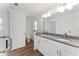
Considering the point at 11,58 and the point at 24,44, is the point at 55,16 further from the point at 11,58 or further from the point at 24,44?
the point at 11,58

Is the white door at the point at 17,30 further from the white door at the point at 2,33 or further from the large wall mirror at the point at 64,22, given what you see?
the large wall mirror at the point at 64,22

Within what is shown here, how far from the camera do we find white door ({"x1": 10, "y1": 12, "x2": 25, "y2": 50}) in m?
1.71

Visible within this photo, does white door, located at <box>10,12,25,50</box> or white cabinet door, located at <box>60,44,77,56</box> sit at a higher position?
white door, located at <box>10,12,25,50</box>

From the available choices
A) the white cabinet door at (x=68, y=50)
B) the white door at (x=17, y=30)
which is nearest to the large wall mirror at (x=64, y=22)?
the white cabinet door at (x=68, y=50)

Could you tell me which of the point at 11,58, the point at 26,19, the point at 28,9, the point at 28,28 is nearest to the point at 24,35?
the point at 28,28

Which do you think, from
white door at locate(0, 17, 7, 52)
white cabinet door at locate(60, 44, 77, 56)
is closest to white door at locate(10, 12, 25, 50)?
white door at locate(0, 17, 7, 52)

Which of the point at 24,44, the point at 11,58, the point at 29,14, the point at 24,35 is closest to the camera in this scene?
the point at 11,58

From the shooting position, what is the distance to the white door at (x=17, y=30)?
1707 mm

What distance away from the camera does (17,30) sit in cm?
190

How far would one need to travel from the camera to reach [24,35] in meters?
1.78

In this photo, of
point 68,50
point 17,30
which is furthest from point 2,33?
point 68,50

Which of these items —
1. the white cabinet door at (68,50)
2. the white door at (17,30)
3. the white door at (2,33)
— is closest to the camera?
the white cabinet door at (68,50)

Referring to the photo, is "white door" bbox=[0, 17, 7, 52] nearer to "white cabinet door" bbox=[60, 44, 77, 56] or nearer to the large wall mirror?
"white cabinet door" bbox=[60, 44, 77, 56]

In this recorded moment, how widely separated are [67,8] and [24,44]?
121 centimetres
